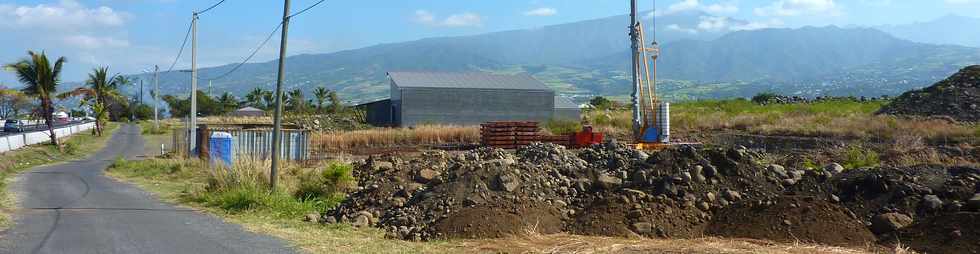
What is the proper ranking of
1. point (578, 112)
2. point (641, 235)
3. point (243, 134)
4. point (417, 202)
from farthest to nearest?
point (578, 112), point (243, 134), point (417, 202), point (641, 235)

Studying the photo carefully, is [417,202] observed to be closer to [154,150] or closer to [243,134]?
[243,134]

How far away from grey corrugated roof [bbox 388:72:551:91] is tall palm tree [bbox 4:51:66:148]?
23129 millimetres

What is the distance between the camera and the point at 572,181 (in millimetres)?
14414

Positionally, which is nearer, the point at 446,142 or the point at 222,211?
the point at 222,211

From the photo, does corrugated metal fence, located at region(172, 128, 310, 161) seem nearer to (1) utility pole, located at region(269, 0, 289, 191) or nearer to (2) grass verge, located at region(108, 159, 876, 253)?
(2) grass verge, located at region(108, 159, 876, 253)

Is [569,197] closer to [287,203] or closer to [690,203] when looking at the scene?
[690,203]

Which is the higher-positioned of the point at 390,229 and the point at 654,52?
the point at 654,52

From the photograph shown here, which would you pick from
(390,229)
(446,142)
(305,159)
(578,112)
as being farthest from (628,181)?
(578,112)

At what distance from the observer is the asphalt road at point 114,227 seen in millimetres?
10289

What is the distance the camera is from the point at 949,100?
43219 mm

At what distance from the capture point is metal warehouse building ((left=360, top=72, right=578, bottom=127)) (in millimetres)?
58281

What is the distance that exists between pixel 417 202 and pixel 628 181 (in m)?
3.59

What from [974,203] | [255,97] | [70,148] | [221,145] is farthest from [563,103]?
[255,97]

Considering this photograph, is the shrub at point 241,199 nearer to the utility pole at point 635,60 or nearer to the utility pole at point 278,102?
the utility pole at point 278,102
